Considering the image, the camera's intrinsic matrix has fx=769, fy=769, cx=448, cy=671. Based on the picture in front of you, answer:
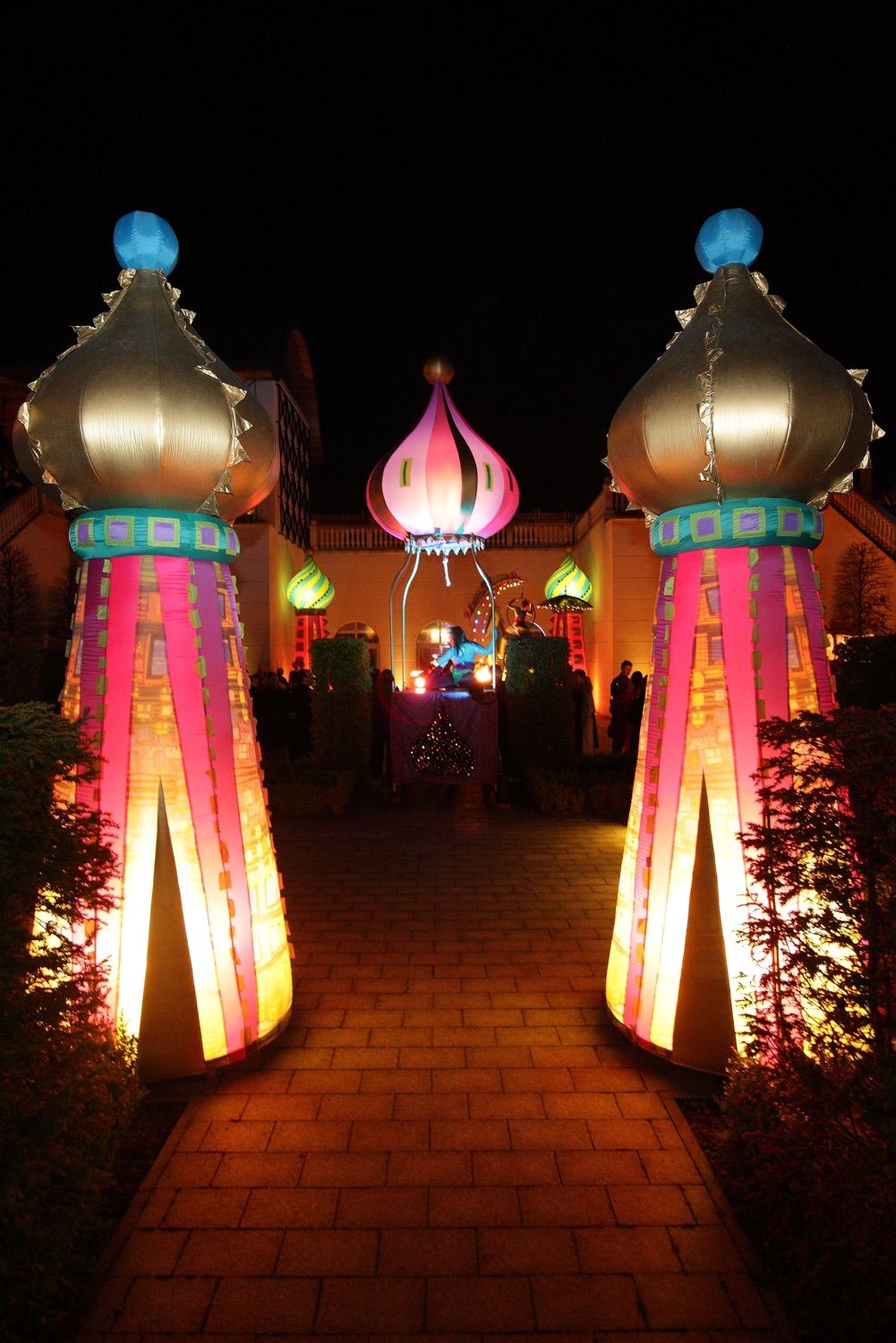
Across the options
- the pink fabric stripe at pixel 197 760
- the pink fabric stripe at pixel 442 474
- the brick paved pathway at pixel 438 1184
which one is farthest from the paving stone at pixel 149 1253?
the pink fabric stripe at pixel 442 474

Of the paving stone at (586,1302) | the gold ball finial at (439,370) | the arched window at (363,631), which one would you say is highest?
the gold ball finial at (439,370)

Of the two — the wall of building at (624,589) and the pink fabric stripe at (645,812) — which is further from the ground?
the wall of building at (624,589)

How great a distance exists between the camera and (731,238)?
3432mm

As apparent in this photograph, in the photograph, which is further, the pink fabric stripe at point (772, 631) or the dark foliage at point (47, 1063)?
the pink fabric stripe at point (772, 631)

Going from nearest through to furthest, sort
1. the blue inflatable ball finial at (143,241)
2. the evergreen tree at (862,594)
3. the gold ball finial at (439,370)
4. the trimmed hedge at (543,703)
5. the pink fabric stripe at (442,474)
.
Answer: the blue inflatable ball finial at (143,241) → the pink fabric stripe at (442,474) → the gold ball finial at (439,370) → the trimmed hedge at (543,703) → the evergreen tree at (862,594)

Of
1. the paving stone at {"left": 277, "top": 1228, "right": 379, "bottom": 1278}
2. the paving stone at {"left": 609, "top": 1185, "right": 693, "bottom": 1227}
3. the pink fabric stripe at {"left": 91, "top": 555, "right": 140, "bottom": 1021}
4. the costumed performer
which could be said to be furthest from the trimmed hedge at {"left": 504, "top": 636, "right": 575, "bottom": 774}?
the paving stone at {"left": 277, "top": 1228, "right": 379, "bottom": 1278}

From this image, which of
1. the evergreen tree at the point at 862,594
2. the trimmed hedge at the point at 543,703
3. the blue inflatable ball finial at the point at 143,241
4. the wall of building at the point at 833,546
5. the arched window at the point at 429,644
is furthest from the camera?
the arched window at the point at 429,644

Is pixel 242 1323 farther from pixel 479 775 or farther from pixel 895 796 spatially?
pixel 479 775

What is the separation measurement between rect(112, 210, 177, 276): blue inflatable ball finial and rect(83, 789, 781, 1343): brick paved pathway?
378 cm

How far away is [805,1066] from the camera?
2303 millimetres

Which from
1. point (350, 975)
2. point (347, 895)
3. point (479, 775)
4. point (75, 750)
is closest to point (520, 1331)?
point (75, 750)

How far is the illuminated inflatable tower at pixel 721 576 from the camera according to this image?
3150mm

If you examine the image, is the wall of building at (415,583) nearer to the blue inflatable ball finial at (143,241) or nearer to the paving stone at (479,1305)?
the blue inflatable ball finial at (143,241)

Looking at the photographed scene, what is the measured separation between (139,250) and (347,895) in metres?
4.68
